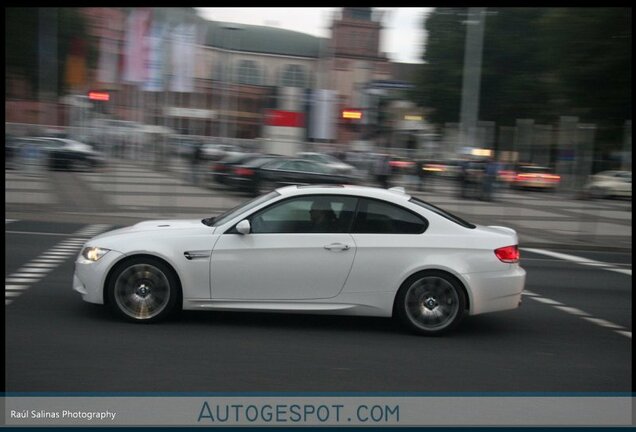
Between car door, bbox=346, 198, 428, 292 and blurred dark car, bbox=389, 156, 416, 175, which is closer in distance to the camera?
car door, bbox=346, 198, 428, 292

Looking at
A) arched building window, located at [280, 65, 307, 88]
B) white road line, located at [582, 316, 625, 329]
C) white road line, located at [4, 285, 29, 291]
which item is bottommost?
white road line, located at [4, 285, 29, 291]

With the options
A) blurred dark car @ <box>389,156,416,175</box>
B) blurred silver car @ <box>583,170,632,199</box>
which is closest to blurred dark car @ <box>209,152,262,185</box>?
blurred dark car @ <box>389,156,416,175</box>

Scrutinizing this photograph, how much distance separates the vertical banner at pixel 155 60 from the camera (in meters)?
22.8

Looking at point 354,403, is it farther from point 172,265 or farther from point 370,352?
point 172,265

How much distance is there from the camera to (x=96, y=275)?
23.3 feet

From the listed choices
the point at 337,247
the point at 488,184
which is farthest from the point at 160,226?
the point at 488,184

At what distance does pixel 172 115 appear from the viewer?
27422 millimetres

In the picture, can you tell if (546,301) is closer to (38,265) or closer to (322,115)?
(38,265)

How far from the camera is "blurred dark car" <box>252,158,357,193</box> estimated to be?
23625 millimetres

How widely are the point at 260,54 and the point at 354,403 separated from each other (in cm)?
6606

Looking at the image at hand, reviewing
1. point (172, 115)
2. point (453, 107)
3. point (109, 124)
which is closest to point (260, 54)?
point (453, 107)

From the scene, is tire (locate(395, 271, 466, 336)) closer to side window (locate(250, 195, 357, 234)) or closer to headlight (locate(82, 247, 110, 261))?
side window (locate(250, 195, 357, 234))

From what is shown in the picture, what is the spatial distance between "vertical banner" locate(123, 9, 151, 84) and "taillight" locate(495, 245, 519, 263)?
57.6 ft

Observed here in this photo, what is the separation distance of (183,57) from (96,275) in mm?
18613
